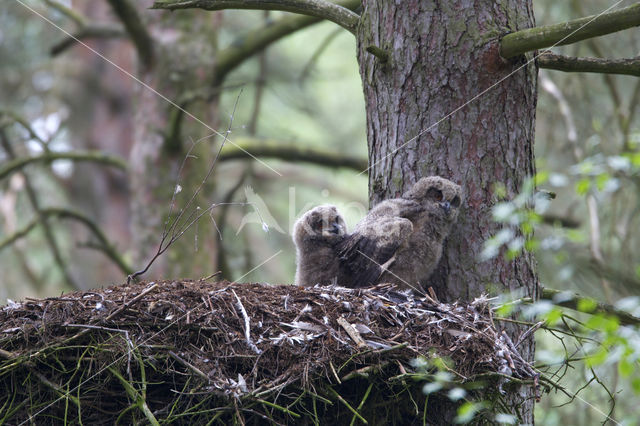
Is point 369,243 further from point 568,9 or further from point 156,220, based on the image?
point 568,9

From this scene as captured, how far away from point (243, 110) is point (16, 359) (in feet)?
31.6

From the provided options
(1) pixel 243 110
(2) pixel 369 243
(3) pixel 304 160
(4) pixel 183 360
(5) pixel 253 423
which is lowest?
→ (5) pixel 253 423

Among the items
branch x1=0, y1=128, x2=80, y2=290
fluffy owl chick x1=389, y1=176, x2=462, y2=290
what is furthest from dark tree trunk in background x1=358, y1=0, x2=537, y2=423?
branch x1=0, y1=128, x2=80, y2=290

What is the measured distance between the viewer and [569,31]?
3311mm

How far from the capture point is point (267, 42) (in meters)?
7.18

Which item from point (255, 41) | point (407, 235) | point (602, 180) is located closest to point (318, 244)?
point (407, 235)

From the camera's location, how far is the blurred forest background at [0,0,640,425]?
18.3ft

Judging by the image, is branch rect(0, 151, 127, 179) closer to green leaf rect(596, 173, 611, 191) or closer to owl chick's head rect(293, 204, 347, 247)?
owl chick's head rect(293, 204, 347, 247)

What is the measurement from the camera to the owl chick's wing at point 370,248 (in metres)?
4.02

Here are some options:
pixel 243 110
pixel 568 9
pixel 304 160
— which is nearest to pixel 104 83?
pixel 243 110

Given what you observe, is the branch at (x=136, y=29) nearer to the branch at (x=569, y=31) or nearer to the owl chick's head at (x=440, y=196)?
the owl chick's head at (x=440, y=196)

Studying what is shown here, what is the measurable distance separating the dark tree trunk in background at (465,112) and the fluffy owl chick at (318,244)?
2.60ft

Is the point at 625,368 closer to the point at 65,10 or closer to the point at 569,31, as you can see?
the point at 569,31

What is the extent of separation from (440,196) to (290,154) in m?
4.15
